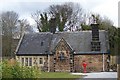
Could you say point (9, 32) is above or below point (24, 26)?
below

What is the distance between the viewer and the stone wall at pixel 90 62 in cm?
2614

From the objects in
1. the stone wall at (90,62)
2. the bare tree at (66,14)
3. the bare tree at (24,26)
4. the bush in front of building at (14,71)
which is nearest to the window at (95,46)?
the stone wall at (90,62)

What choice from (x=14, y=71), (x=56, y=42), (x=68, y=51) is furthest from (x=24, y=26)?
(x=14, y=71)

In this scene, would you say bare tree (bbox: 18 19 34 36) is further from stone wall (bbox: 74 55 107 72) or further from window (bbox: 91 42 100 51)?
window (bbox: 91 42 100 51)

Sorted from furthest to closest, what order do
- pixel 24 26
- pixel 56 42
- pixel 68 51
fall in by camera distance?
pixel 24 26, pixel 56 42, pixel 68 51

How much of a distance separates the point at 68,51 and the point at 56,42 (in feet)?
5.52

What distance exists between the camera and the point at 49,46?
90.2 feet

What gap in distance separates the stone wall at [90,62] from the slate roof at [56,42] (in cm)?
45

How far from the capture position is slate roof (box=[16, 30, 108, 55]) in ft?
88.4

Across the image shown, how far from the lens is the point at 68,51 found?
26.5 meters

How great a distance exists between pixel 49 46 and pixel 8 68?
16.1 metres

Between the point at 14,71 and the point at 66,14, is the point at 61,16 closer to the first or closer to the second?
the point at 66,14

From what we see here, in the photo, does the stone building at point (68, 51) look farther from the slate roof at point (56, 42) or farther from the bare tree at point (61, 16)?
the bare tree at point (61, 16)

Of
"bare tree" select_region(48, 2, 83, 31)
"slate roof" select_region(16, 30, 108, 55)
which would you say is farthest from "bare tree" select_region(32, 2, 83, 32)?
"slate roof" select_region(16, 30, 108, 55)
